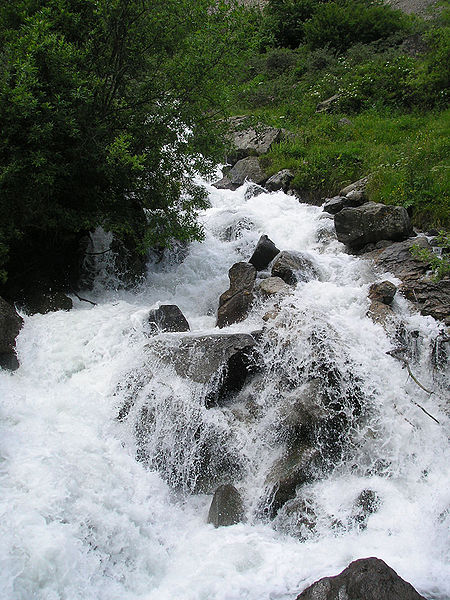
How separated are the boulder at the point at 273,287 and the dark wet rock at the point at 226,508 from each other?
3826mm

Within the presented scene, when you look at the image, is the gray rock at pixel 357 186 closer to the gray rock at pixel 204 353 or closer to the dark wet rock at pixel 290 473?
the gray rock at pixel 204 353

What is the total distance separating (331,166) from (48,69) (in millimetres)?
8817

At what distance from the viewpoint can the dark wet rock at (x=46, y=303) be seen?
9297 millimetres

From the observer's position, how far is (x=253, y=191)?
15.0 m

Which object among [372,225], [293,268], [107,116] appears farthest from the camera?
[372,225]

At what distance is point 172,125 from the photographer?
1005 cm

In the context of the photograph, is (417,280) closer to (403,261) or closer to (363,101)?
(403,261)

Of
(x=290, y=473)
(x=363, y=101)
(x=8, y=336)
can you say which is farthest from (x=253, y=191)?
(x=290, y=473)

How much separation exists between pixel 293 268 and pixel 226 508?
5109 millimetres

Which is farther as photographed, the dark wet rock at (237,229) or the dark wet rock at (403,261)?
the dark wet rock at (237,229)

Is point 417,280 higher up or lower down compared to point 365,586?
lower down

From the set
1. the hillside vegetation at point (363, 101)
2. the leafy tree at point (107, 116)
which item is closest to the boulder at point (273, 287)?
the leafy tree at point (107, 116)

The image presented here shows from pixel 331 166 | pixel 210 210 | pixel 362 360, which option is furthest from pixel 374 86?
pixel 362 360

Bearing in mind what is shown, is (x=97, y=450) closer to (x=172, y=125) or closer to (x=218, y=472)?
(x=218, y=472)
